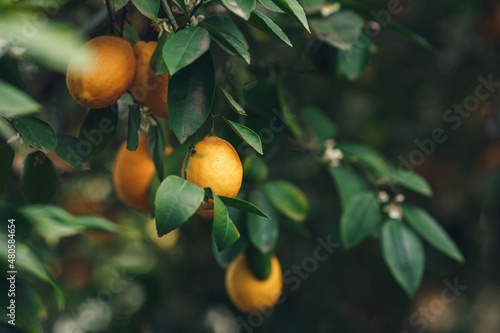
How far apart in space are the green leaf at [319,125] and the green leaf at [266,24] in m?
0.63

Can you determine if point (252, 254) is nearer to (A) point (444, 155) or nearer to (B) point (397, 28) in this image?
(B) point (397, 28)

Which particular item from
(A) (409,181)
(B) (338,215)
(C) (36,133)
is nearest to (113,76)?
(C) (36,133)

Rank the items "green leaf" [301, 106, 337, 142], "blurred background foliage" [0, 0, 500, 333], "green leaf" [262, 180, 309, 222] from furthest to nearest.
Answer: "blurred background foliage" [0, 0, 500, 333]
"green leaf" [301, 106, 337, 142]
"green leaf" [262, 180, 309, 222]

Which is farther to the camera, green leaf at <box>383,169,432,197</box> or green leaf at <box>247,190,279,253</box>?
green leaf at <box>383,169,432,197</box>

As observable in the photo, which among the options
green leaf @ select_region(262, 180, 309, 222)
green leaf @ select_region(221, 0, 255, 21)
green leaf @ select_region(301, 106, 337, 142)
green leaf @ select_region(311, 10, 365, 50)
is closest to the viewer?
green leaf @ select_region(221, 0, 255, 21)

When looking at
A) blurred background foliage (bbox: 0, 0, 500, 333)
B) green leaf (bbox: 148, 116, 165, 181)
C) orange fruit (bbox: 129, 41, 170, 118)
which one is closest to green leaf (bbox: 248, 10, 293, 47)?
orange fruit (bbox: 129, 41, 170, 118)

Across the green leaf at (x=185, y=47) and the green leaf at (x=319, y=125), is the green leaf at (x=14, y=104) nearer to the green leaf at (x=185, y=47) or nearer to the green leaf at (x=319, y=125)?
the green leaf at (x=185, y=47)

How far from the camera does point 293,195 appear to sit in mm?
1002

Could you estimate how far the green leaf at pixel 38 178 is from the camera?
74 cm

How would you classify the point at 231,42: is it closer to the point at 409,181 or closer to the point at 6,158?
the point at 6,158

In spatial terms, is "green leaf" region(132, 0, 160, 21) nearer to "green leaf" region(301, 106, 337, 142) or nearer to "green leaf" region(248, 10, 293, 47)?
"green leaf" region(248, 10, 293, 47)

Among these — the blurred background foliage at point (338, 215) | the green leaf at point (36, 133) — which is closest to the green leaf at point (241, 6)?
the green leaf at point (36, 133)

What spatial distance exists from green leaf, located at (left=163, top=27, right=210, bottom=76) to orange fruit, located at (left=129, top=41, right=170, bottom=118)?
10 centimetres

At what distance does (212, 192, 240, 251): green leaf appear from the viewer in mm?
499
